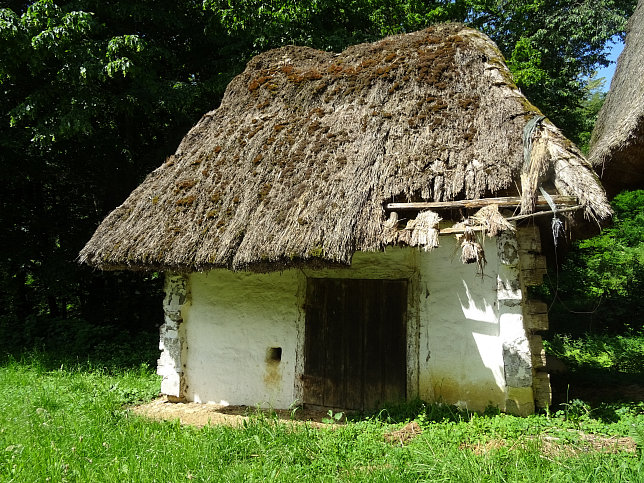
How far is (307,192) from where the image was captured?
476 centimetres

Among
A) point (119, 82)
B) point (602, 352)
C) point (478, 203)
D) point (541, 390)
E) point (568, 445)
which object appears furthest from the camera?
point (119, 82)

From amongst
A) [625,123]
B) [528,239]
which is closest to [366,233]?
[528,239]

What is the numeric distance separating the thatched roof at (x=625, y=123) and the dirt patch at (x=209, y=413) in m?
4.24

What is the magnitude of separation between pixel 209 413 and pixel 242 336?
3.04ft

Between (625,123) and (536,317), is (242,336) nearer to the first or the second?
(536,317)

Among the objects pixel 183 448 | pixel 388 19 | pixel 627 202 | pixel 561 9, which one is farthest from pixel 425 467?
pixel 561 9

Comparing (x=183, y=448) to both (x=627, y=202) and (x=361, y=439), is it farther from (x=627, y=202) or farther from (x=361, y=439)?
(x=627, y=202)

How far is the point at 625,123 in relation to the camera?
474 cm

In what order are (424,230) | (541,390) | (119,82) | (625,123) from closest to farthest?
(424,230), (541,390), (625,123), (119,82)

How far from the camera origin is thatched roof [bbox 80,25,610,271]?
13.8 feet

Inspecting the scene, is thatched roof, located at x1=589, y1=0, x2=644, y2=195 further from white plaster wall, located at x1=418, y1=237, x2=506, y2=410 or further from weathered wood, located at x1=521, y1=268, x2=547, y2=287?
white plaster wall, located at x1=418, y1=237, x2=506, y2=410

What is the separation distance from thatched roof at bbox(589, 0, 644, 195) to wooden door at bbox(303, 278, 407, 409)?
271 cm

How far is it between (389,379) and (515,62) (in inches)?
334

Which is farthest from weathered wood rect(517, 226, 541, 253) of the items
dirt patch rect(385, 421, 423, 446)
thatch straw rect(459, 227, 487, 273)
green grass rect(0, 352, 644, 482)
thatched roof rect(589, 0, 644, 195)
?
dirt patch rect(385, 421, 423, 446)
